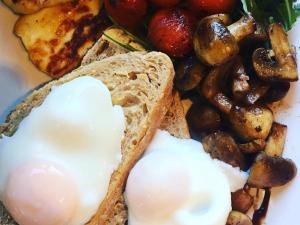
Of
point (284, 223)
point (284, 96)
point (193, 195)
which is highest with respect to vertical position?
point (284, 96)

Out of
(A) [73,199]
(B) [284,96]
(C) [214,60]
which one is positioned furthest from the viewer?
(B) [284,96]

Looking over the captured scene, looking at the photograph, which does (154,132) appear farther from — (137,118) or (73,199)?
(73,199)

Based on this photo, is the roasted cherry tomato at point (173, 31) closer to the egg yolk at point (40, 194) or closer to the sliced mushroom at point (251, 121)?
the sliced mushroom at point (251, 121)

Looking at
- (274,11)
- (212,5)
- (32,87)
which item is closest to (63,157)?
(32,87)

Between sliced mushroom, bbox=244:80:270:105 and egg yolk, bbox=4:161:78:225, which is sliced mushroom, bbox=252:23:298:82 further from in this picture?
egg yolk, bbox=4:161:78:225

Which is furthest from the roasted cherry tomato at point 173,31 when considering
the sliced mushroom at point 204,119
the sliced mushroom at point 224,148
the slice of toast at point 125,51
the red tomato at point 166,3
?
the sliced mushroom at point 224,148

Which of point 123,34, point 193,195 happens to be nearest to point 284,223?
point 193,195
